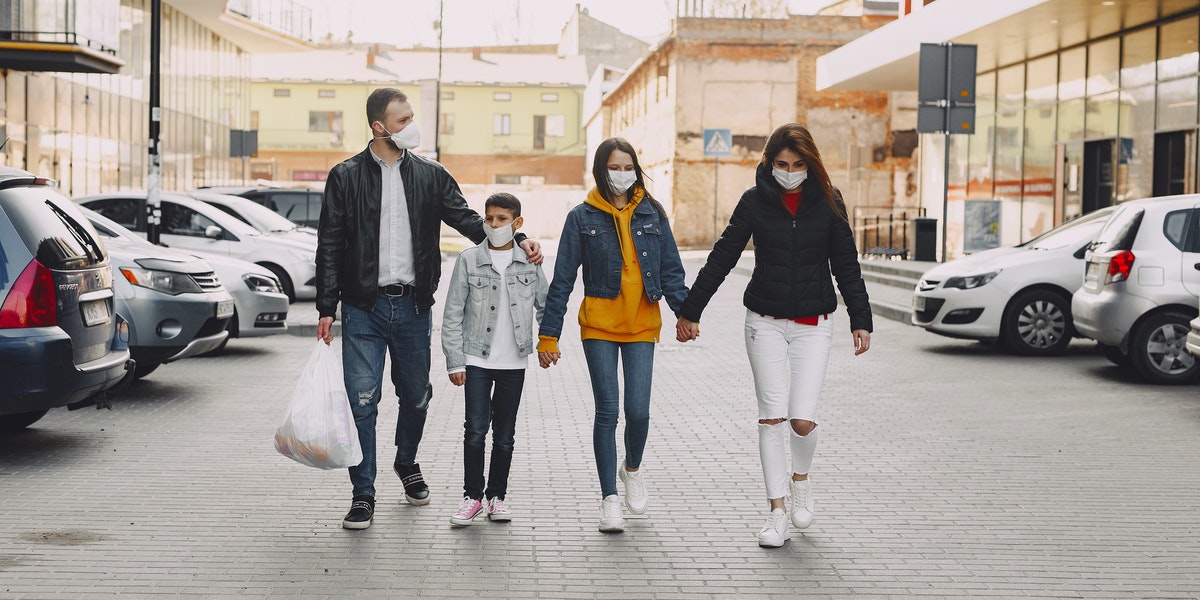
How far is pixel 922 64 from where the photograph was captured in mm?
18547

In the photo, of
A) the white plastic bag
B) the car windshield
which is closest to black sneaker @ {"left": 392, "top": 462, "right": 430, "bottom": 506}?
the white plastic bag

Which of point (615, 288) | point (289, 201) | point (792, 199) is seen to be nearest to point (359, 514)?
point (615, 288)

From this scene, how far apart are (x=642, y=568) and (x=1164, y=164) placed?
701 inches

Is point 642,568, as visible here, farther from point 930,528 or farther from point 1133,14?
point 1133,14

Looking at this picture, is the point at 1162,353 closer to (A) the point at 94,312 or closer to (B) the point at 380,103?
(B) the point at 380,103

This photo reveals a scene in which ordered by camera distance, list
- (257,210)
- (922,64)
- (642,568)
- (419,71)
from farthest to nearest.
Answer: (419,71) → (257,210) → (922,64) → (642,568)

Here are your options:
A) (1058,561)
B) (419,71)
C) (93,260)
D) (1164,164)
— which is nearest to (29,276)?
(93,260)

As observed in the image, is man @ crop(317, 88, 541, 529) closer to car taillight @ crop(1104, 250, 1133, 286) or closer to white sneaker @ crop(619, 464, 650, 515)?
white sneaker @ crop(619, 464, 650, 515)

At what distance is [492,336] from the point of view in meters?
6.07

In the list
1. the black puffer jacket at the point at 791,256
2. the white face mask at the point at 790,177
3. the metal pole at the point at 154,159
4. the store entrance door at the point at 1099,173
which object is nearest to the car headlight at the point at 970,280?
the black puffer jacket at the point at 791,256

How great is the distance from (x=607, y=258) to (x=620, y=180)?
1.11ft

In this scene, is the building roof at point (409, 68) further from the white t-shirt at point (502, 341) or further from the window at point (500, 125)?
the white t-shirt at point (502, 341)

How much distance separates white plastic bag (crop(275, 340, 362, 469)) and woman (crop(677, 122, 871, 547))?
4.88 feet

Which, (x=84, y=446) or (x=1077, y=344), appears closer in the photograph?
(x=84, y=446)
